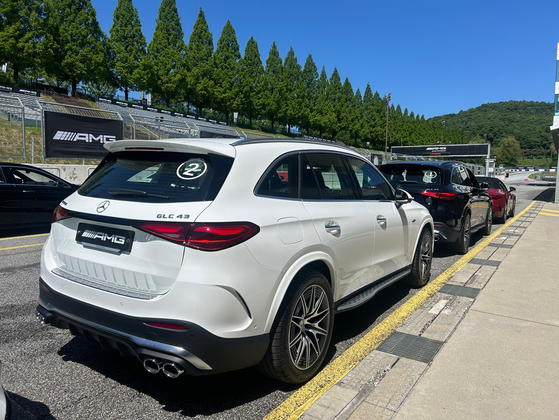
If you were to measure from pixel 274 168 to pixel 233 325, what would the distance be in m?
1.12

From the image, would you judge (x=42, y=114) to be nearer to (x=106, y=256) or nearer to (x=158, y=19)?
(x=106, y=256)

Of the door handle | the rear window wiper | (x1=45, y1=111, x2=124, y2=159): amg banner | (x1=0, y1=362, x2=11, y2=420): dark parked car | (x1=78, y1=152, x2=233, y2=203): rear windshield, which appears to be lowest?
(x1=0, y1=362, x2=11, y2=420): dark parked car

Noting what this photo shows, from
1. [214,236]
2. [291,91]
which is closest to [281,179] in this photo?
[214,236]

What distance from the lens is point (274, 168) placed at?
2.98 metres

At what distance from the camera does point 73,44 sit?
1753 inches

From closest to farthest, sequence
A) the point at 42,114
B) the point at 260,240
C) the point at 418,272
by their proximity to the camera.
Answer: the point at 260,240, the point at 418,272, the point at 42,114

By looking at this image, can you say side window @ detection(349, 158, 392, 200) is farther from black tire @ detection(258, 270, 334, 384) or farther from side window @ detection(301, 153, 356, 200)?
black tire @ detection(258, 270, 334, 384)

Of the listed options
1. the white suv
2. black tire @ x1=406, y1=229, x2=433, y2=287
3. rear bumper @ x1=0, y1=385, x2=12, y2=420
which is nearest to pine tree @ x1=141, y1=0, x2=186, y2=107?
black tire @ x1=406, y1=229, x2=433, y2=287

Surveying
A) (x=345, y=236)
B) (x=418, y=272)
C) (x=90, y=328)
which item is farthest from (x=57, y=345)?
(x=418, y=272)

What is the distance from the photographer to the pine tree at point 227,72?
59594 millimetres

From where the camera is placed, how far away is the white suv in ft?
7.79

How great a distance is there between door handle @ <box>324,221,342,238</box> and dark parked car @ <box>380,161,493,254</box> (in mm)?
4270

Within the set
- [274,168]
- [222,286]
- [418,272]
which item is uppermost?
[274,168]

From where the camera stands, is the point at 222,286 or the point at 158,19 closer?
the point at 222,286
